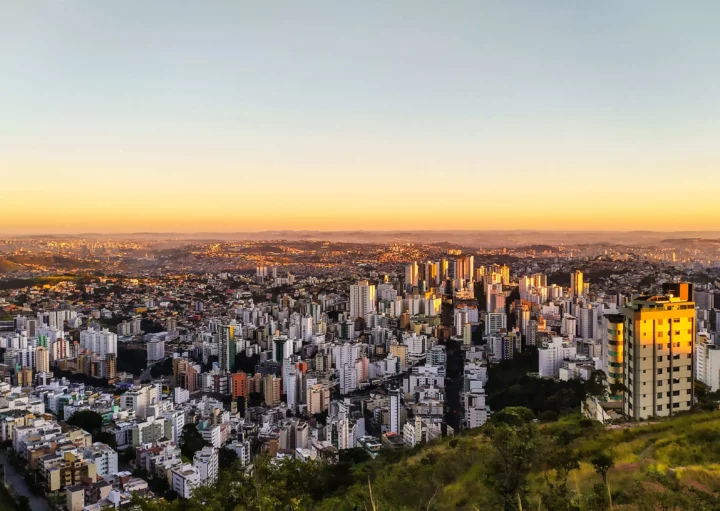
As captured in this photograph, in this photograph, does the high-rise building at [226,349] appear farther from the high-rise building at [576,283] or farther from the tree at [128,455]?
the high-rise building at [576,283]

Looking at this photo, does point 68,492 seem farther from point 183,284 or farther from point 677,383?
point 183,284

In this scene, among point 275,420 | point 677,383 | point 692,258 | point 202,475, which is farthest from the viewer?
point 692,258

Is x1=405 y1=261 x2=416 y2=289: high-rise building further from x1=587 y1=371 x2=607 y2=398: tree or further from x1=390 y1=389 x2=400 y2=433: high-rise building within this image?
x1=587 y1=371 x2=607 y2=398: tree

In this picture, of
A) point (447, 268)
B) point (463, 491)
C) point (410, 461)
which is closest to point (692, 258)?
point (447, 268)

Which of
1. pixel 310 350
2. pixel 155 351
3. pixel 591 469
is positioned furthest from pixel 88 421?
pixel 591 469

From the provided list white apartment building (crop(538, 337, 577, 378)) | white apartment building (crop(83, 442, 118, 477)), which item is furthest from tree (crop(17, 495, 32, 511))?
white apartment building (crop(538, 337, 577, 378))
